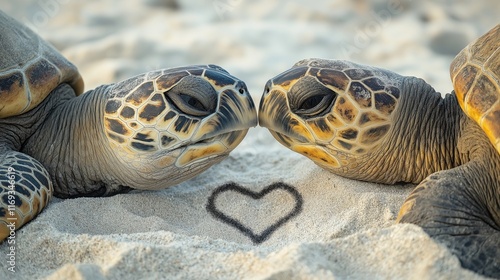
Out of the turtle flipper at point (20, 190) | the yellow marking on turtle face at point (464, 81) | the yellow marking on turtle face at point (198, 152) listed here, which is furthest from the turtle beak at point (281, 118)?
the turtle flipper at point (20, 190)

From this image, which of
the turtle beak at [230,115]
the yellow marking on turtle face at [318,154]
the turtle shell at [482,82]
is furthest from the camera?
the yellow marking on turtle face at [318,154]

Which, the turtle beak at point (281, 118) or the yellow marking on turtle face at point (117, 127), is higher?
the turtle beak at point (281, 118)

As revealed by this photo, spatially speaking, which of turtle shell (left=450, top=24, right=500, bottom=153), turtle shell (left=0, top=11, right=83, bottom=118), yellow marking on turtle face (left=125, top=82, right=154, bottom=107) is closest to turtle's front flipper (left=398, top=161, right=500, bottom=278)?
turtle shell (left=450, top=24, right=500, bottom=153)

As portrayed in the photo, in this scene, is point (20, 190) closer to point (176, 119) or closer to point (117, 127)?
point (117, 127)

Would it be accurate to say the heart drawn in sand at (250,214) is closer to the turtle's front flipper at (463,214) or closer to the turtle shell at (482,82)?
the turtle's front flipper at (463,214)

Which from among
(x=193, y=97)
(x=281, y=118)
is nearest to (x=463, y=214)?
(x=281, y=118)

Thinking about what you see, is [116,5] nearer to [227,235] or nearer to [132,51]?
[132,51]
